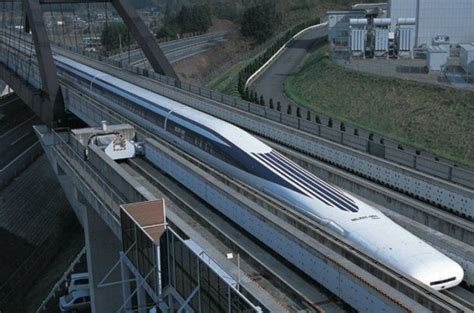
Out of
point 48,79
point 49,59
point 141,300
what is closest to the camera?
point 141,300

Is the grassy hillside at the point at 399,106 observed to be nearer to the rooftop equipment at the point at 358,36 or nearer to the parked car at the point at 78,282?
the rooftop equipment at the point at 358,36

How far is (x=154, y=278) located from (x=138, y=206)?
1939 millimetres

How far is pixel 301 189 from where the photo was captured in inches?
756

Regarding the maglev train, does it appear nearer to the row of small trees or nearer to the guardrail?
the guardrail

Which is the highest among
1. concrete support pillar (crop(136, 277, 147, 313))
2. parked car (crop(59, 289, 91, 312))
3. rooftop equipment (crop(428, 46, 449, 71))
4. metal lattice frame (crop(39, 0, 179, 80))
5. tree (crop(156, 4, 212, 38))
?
metal lattice frame (crop(39, 0, 179, 80))

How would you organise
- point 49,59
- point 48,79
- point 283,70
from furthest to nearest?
1. point 283,70
2. point 49,59
3. point 48,79

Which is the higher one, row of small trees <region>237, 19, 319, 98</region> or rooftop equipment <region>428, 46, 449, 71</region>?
rooftop equipment <region>428, 46, 449, 71</region>

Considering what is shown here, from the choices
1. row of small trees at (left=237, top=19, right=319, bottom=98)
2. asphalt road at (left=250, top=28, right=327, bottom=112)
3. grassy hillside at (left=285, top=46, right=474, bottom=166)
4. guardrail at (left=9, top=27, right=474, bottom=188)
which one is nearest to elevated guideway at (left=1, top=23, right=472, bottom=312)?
guardrail at (left=9, top=27, right=474, bottom=188)

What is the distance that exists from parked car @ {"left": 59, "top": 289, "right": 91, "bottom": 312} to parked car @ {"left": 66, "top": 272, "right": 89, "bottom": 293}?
0.94 ft

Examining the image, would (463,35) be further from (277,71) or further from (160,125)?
(160,125)

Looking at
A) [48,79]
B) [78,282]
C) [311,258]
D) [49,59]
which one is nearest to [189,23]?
[49,59]

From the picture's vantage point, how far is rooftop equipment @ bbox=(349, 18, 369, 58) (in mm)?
56594

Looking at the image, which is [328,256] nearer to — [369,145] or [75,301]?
[369,145]

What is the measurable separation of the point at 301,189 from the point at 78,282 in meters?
14.6
